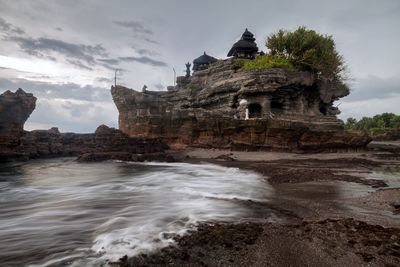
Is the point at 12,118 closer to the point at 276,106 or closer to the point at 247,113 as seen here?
the point at 247,113

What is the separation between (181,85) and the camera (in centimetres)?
4738

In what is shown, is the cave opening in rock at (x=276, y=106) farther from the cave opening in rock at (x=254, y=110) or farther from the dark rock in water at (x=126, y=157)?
the dark rock in water at (x=126, y=157)

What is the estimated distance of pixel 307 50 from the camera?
3253 centimetres

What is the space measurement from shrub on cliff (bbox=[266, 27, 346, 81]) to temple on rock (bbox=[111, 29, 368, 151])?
1.30m

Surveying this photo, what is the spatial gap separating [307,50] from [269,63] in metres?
5.21

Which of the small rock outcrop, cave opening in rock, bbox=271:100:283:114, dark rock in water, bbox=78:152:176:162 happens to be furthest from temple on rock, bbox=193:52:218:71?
the small rock outcrop

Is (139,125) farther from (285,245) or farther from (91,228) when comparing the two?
(285,245)

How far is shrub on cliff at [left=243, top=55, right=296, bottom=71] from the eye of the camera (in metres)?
30.5

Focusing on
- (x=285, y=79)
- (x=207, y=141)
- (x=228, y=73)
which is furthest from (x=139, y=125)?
(x=285, y=79)

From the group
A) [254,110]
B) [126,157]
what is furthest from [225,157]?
[254,110]

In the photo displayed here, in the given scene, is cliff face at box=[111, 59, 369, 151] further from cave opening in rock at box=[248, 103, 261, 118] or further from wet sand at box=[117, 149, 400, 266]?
wet sand at box=[117, 149, 400, 266]

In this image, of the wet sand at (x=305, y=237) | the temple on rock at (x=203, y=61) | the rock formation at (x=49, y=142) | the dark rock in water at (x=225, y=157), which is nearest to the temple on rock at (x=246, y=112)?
the rock formation at (x=49, y=142)

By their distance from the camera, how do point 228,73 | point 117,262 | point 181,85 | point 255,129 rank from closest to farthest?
point 117,262 < point 255,129 < point 228,73 < point 181,85

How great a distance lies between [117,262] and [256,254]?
2.22 m
